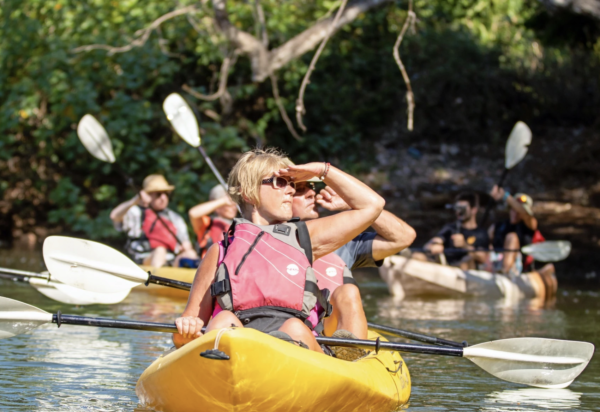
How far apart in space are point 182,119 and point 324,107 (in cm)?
594

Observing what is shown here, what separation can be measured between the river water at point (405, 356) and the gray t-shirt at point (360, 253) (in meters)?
0.67

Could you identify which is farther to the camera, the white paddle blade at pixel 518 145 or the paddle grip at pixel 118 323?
the white paddle blade at pixel 518 145

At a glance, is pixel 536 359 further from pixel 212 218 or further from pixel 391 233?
pixel 212 218

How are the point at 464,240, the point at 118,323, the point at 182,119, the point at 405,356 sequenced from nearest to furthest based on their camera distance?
the point at 118,323 → the point at 405,356 → the point at 182,119 → the point at 464,240

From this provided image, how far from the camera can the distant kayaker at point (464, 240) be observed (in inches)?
345

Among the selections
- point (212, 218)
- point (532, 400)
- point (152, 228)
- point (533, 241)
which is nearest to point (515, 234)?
point (533, 241)

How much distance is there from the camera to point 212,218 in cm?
771

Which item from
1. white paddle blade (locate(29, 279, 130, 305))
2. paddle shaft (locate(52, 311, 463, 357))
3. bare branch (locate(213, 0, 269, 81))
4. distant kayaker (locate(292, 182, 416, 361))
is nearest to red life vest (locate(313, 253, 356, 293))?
distant kayaker (locate(292, 182, 416, 361))

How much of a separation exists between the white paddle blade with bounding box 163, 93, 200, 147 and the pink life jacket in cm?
516

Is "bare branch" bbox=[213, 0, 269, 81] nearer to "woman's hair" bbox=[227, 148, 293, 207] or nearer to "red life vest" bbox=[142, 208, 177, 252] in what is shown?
"red life vest" bbox=[142, 208, 177, 252]

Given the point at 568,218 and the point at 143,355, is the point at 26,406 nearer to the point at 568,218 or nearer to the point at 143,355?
the point at 143,355

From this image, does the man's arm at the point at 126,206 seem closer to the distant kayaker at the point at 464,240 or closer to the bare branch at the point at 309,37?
the bare branch at the point at 309,37

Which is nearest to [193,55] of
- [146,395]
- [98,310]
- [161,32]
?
[161,32]

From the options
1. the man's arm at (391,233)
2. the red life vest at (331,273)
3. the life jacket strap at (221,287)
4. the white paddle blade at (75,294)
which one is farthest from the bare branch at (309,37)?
the life jacket strap at (221,287)
